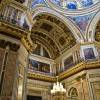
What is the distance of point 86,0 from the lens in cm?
1442

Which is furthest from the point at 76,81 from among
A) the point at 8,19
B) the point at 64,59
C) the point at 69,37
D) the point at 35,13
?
the point at 8,19

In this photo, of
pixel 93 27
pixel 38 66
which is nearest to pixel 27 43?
pixel 38 66

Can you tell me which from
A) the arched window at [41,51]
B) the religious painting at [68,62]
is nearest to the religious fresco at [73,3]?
the arched window at [41,51]

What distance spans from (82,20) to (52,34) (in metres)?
2.89

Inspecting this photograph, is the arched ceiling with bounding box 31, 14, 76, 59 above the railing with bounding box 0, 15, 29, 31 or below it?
above

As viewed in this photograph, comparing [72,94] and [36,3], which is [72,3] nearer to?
[36,3]

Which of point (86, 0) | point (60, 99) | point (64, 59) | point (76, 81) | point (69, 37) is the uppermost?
point (86, 0)

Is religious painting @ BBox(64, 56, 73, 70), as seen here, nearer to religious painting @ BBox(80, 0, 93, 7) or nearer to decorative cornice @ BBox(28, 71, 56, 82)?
decorative cornice @ BBox(28, 71, 56, 82)

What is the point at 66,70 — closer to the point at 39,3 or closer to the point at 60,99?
the point at 60,99

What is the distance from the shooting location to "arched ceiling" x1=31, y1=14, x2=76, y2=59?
1346cm

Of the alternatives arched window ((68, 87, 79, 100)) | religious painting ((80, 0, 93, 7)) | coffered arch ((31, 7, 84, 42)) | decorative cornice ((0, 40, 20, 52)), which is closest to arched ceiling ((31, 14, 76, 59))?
coffered arch ((31, 7, 84, 42))

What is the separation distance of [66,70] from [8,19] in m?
6.77

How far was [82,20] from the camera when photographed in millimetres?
13625

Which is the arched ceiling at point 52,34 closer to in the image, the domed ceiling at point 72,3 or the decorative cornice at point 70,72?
the domed ceiling at point 72,3
